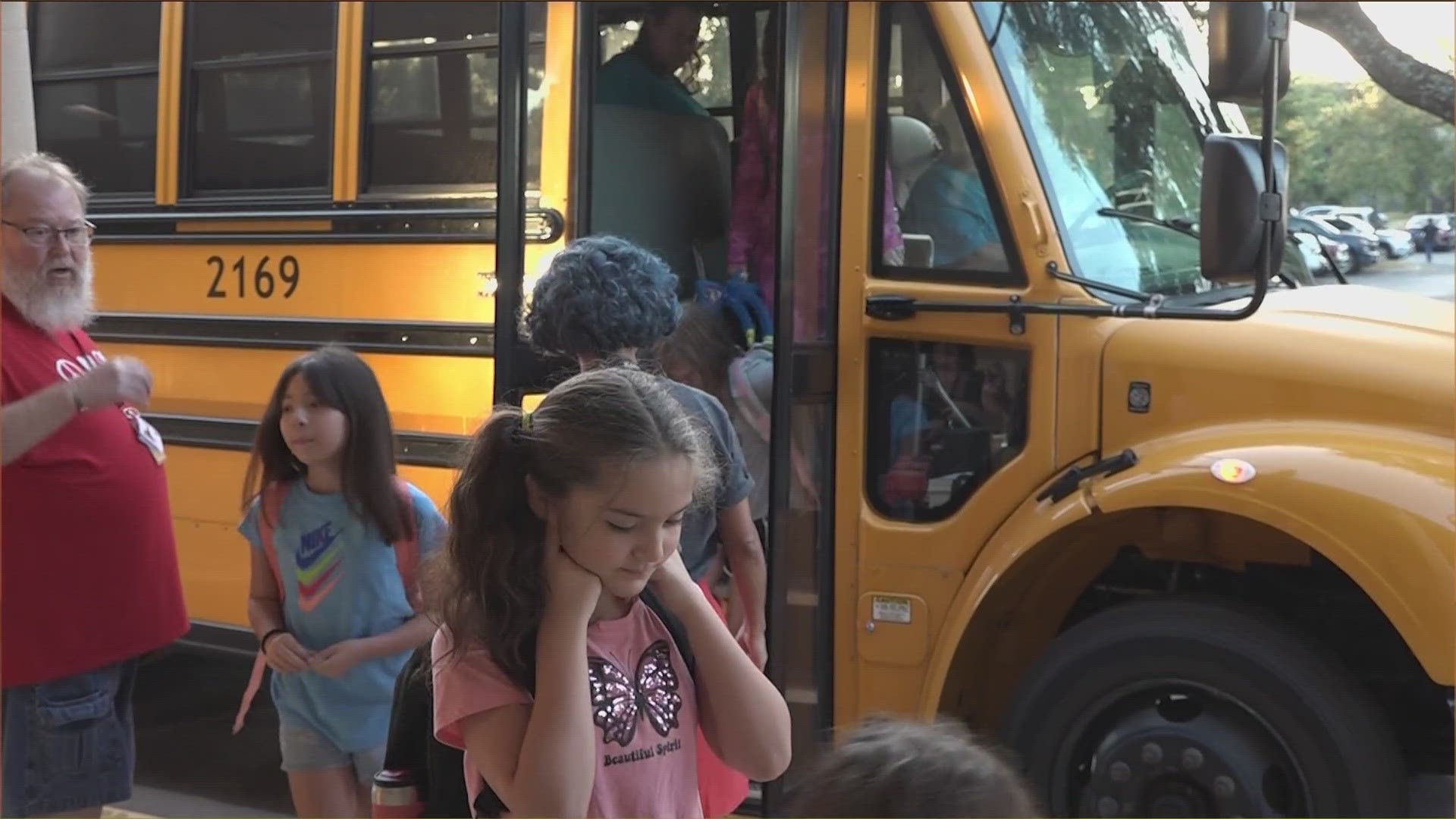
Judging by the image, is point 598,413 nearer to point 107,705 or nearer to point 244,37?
point 107,705

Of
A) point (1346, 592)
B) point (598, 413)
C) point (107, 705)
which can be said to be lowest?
point (107, 705)

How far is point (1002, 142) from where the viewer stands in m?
3.23

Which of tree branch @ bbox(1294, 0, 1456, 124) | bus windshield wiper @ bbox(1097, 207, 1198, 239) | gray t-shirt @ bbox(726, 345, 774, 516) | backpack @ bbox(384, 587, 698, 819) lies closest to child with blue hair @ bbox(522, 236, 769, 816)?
gray t-shirt @ bbox(726, 345, 774, 516)

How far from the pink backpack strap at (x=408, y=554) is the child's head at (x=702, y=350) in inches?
24.8

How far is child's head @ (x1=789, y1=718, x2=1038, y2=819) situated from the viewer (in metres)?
1.31

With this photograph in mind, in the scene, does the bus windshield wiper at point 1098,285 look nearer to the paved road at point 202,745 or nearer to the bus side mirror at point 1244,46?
the bus side mirror at point 1244,46

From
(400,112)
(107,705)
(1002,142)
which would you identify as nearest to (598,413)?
(107,705)

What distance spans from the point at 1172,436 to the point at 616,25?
1495mm

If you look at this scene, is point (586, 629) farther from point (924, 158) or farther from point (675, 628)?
point (924, 158)

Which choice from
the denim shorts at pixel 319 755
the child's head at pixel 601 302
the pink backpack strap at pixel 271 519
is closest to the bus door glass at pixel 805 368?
the child's head at pixel 601 302

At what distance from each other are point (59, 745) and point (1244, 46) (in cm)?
249

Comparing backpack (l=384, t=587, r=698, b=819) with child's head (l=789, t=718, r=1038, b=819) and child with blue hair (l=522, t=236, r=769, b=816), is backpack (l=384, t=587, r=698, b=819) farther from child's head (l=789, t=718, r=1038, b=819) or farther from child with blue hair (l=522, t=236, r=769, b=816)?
child with blue hair (l=522, t=236, r=769, b=816)

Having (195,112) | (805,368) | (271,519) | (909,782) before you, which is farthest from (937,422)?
(195,112)

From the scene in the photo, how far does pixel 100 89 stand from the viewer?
439 centimetres
